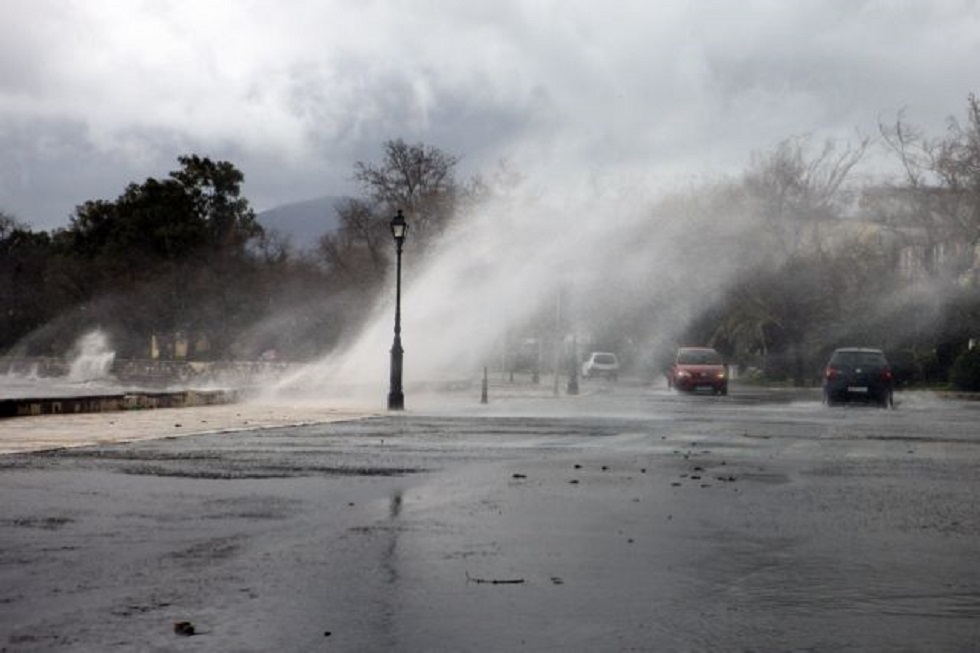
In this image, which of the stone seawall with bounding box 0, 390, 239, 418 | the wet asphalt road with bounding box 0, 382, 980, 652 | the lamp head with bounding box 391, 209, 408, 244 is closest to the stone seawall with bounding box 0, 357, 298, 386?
the stone seawall with bounding box 0, 390, 239, 418

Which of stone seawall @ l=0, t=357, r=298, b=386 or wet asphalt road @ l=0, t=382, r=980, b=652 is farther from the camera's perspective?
stone seawall @ l=0, t=357, r=298, b=386

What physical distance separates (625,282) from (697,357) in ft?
85.8

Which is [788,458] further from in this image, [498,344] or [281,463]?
[498,344]

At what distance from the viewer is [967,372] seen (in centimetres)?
5216

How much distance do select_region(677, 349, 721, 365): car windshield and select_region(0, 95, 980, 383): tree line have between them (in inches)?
476

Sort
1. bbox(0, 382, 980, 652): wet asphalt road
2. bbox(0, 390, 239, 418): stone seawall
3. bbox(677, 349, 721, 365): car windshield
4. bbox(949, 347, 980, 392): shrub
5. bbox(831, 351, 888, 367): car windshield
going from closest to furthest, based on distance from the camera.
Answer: bbox(0, 382, 980, 652): wet asphalt road < bbox(0, 390, 239, 418): stone seawall < bbox(831, 351, 888, 367): car windshield < bbox(949, 347, 980, 392): shrub < bbox(677, 349, 721, 365): car windshield

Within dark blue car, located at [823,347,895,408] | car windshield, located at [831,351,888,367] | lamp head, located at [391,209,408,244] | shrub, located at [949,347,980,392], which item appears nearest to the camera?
lamp head, located at [391,209,408,244]

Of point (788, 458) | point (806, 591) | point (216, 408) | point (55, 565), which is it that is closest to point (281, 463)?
point (788, 458)

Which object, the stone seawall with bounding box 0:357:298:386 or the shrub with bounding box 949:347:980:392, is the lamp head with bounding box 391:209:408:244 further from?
the shrub with bounding box 949:347:980:392

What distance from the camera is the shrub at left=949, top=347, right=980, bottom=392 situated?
51.9 m

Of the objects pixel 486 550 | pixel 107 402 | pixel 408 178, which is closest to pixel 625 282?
pixel 408 178

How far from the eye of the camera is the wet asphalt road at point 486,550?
6.43m

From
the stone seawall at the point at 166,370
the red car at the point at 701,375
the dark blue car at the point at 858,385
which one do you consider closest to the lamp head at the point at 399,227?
the dark blue car at the point at 858,385

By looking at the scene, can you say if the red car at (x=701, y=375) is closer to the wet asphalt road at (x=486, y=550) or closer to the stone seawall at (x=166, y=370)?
the stone seawall at (x=166, y=370)
